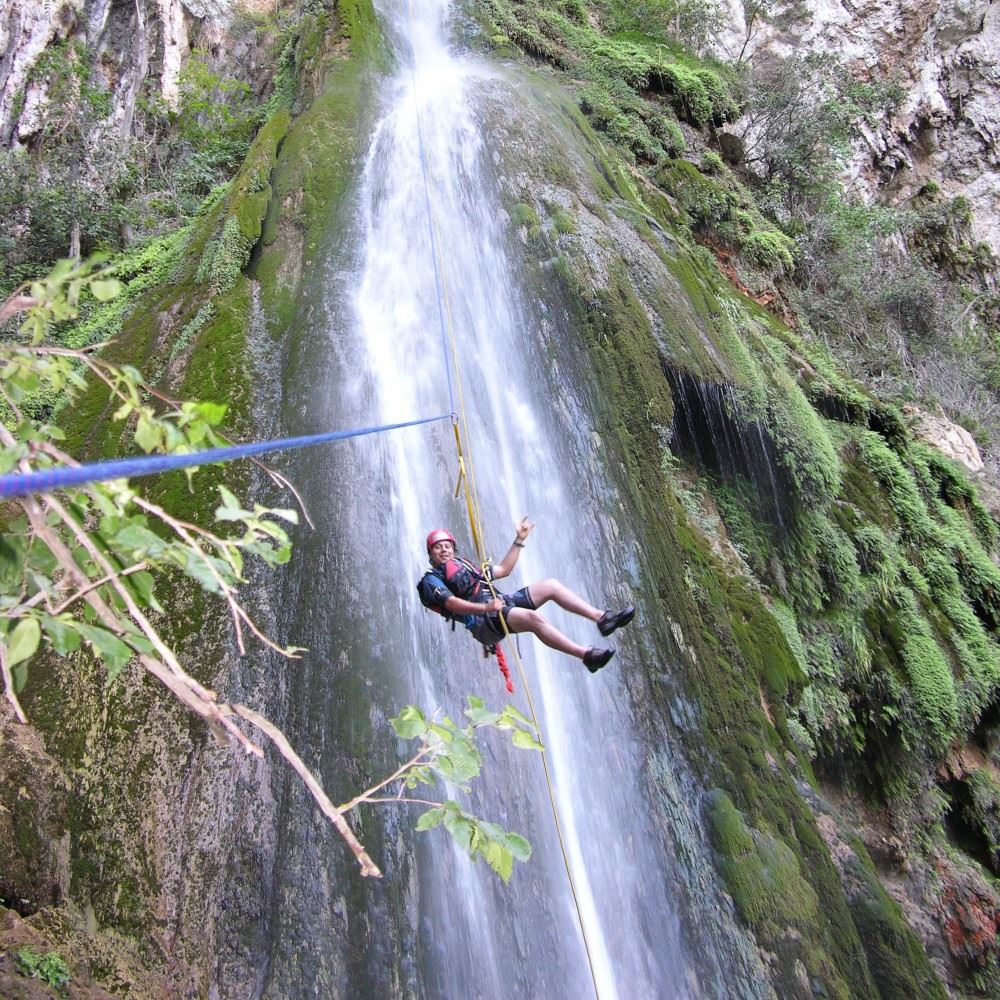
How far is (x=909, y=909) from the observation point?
22.2 feet

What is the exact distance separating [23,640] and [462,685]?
4512mm

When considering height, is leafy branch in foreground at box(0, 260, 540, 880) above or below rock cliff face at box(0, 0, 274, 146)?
above

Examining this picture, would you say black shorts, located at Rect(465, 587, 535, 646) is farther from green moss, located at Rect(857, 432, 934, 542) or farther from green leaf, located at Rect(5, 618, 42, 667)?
green moss, located at Rect(857, 432, 934, 542)

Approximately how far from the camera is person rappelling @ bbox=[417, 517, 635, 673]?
14.1ft

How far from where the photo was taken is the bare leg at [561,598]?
4.34m

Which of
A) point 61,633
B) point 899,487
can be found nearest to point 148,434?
point 61,633

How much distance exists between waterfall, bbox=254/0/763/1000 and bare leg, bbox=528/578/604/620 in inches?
55.6

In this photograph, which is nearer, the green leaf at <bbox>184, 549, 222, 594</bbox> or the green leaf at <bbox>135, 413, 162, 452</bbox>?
the green leaf at <bbox>184, 549, 222, 594</bbox>

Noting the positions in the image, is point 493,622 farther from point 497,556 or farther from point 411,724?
point 411,724

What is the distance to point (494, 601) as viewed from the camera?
4.28m

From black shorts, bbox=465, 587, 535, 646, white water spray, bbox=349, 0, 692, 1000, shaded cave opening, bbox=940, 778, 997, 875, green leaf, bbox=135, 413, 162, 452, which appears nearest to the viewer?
green leaf, bbox=135, 413, 162, 452

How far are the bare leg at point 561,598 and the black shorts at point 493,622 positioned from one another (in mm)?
46

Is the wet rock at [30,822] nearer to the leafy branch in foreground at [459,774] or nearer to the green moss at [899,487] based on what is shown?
the leafy branch in foreground at [459,774]

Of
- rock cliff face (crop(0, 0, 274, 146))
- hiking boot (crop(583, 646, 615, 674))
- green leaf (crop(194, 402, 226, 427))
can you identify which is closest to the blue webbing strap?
green leaf (crop(194, 402, 226, 427))
